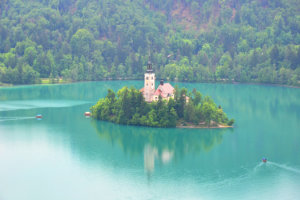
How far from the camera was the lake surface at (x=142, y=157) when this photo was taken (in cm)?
5397

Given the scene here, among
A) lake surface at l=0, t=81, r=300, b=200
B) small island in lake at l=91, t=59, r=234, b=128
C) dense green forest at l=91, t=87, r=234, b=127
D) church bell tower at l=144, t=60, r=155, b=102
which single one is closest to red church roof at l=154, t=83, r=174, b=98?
small island in lake at l=91, t=59, r=234, b=128

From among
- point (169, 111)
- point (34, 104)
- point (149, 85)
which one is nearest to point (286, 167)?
point (169, 111)

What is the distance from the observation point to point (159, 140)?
256ft

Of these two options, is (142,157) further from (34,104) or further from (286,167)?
(34,104)

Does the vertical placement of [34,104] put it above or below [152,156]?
above

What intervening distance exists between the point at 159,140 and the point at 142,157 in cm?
1028

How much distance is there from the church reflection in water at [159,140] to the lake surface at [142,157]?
0.49 ft

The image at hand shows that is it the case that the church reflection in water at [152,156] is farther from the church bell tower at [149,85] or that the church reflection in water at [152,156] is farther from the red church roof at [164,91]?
the red church roof at [164,91]

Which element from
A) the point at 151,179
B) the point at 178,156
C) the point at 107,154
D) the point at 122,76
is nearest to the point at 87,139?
the point at 107,154

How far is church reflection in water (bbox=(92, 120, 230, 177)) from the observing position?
229 ft

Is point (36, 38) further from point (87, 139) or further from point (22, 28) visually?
point (87, 139)

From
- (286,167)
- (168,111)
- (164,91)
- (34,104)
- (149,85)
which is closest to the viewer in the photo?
(286,167)

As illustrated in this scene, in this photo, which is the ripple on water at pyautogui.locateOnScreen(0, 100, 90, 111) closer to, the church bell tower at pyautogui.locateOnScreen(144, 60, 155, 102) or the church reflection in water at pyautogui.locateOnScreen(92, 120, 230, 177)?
the church reflection in water at pyautogui.locateOnScreen(92, 120, 230, 177)

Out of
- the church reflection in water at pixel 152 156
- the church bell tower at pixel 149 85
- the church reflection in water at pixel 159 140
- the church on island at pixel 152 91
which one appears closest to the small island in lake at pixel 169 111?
the church on island at pixel 152 91
